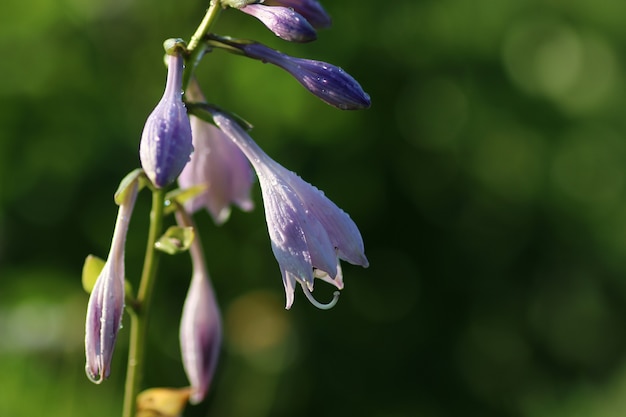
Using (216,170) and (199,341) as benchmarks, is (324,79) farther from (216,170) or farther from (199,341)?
(199,341)

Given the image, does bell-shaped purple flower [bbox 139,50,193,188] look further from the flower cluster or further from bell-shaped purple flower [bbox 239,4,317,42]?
bell-shaped purple flower [bbox 239,4,317,42]

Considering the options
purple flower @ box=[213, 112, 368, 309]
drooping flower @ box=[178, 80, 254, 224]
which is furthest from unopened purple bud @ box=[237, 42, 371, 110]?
drooping flower @ box=[178, 80, 254, 224]

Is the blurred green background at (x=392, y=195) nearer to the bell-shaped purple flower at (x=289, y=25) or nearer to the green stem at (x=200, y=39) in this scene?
the green stem at (x=200, y=39)

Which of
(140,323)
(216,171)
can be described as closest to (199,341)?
(140,323)

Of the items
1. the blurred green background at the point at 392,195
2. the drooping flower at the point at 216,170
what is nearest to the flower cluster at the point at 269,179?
the drooping flower at the point at 216,170

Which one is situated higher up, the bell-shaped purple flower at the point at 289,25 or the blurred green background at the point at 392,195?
the bell-shaped purple flower at the point at 289,25
